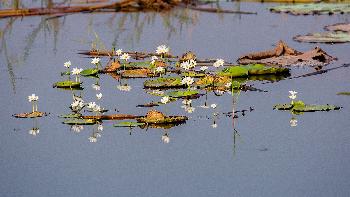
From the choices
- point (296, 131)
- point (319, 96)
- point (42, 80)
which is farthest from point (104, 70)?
point (296, 131)

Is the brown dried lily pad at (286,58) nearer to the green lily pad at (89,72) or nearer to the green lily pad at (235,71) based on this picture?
the green lily pad at (235,71)

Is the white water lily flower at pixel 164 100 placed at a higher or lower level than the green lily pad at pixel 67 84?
higher

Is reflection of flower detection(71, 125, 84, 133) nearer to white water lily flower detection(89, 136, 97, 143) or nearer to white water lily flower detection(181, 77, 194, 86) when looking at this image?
white water lily flower detection(89, 136, 97, 143)

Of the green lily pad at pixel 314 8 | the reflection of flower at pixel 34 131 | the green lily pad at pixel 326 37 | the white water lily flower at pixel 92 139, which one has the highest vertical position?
the green lily pad at pixel 314 8

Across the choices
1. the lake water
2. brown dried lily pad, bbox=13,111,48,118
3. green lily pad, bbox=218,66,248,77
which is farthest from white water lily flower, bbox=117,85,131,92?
brown dried lily pad, bbox=13,111,48,118

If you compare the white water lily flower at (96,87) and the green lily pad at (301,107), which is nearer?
the green lily pad at (301,107)

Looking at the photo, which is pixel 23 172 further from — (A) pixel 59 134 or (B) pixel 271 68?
(B) pixel 271 68

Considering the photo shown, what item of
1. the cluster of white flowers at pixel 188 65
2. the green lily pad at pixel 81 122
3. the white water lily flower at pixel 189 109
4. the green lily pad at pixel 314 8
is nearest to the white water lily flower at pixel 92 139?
the green lily pad at pixel 81 122
